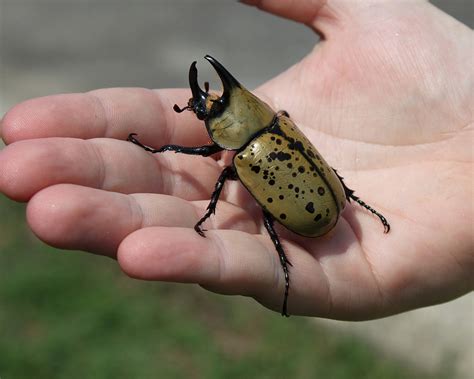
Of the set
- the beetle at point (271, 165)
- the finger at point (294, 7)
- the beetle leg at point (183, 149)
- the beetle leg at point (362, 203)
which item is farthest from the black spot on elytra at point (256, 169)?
the finger at point (294, 7)

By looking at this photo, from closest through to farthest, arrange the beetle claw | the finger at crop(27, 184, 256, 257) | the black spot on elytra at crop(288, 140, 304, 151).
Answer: the finger at crop(27, 184, 256, 257)
the beetle claw
the black spot on elytra at crop(288, 140, 304, 151)

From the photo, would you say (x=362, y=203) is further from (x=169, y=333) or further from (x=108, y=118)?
(x=169, y=333)

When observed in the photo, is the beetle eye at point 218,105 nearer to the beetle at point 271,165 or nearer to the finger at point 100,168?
the beetle at point 271,165

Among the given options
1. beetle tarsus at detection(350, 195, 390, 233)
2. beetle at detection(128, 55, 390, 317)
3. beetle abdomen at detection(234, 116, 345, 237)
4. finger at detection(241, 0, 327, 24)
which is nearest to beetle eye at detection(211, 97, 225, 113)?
beetle at detection(128, 55, 390, 317)

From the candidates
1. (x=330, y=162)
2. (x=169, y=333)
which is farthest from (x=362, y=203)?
(x=169, y=333)

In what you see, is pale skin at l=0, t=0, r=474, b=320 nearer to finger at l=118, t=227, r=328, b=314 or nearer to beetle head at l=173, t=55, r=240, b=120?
finger at l=118, t=227, r=328, b=314

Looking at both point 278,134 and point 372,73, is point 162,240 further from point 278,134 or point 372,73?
point 372,73

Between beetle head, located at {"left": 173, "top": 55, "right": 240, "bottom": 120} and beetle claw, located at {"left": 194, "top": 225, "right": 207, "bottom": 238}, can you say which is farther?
beetle head, located at {"left": 173, "top": 55, "right": 240, "bottom": 120}
